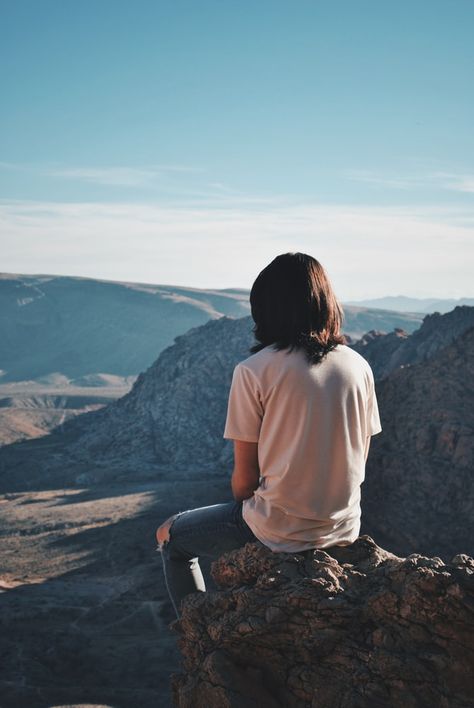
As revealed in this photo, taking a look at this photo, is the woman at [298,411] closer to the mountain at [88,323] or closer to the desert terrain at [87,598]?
the desert terrain at [87,598]

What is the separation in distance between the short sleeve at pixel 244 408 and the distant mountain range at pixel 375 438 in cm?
1080

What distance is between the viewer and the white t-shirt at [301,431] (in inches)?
112

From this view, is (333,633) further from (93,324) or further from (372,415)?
(93,324)

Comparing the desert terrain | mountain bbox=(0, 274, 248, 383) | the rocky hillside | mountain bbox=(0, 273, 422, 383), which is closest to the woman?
the desert terrain

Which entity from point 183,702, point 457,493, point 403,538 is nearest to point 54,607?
point 403,538

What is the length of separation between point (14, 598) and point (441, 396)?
9.59m

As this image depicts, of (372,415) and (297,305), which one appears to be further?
(372,415)

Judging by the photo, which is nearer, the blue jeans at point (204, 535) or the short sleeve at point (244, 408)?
the short sleeve at point (244, 408)

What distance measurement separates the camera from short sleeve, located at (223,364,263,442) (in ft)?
9.44

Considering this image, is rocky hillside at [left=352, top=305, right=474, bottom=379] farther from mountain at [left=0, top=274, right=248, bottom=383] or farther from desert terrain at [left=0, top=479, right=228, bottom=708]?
mountain at [left=0, top=274, right=248, bottom=383]

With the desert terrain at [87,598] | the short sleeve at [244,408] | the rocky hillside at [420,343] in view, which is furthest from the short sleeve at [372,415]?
the rocky hillside at [420,343]

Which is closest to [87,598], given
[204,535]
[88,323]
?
[204,535]

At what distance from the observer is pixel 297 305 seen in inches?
114

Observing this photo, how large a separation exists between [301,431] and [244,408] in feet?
0.81
